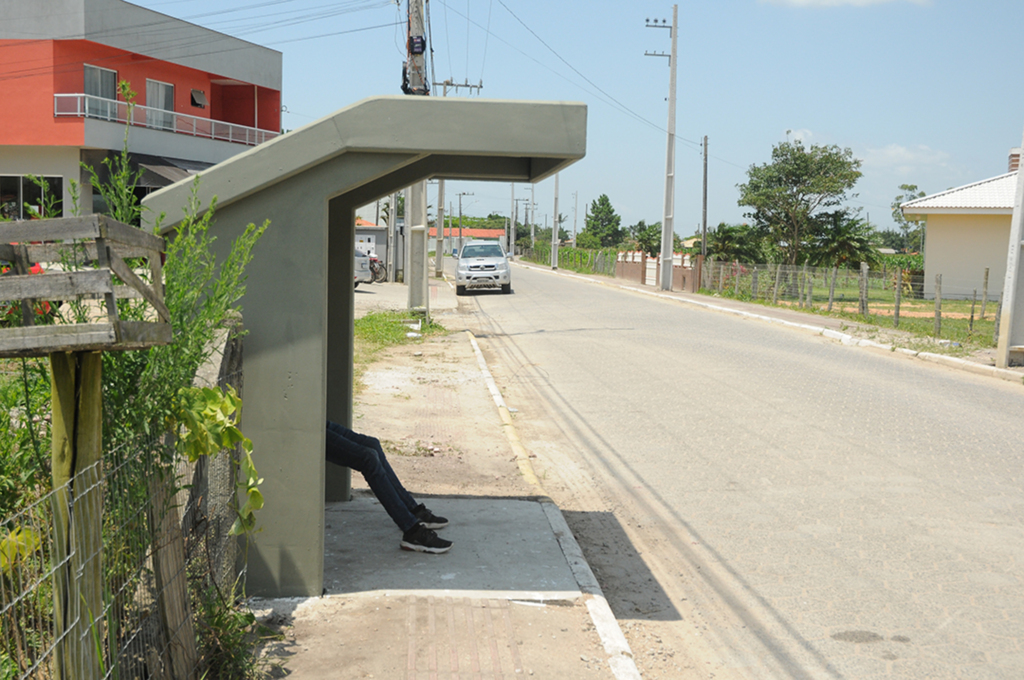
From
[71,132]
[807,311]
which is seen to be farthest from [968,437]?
[71,132]

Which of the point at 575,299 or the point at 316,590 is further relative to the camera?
the point at 575,299

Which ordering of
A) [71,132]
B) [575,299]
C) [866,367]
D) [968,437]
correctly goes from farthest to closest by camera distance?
[575,299]
[71,132]
[866,367]
[968,437]

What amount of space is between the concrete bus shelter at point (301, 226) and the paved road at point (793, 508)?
6.21 feet

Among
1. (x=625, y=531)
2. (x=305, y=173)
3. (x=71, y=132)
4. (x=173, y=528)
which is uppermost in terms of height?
(x=71, y=132)

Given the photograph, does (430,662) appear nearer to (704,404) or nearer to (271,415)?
(271,415)

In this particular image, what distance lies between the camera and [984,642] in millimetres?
4609

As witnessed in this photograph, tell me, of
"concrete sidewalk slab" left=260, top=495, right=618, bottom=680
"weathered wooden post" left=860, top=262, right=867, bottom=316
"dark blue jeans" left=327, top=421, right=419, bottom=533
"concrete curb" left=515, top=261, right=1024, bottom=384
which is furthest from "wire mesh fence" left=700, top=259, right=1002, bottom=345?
"dark blue jeans" left=327, top=421, right=419, bottom=533

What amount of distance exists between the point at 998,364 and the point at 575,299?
53.8ft

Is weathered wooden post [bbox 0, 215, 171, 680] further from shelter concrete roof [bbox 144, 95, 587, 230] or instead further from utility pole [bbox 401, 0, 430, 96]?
utility pole [bbox 401, 0, 430, 96]

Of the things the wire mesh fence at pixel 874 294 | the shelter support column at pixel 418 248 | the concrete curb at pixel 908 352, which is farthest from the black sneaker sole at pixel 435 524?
the wire mesh fence at pixel 874 294

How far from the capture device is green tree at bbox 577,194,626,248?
111312 mm

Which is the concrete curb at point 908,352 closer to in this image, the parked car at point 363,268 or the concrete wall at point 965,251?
the parked car at point 363,268

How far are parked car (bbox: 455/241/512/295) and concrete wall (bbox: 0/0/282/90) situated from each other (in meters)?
10.0

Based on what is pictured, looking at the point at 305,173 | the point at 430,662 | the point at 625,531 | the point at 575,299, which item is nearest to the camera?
the point at 430,662
